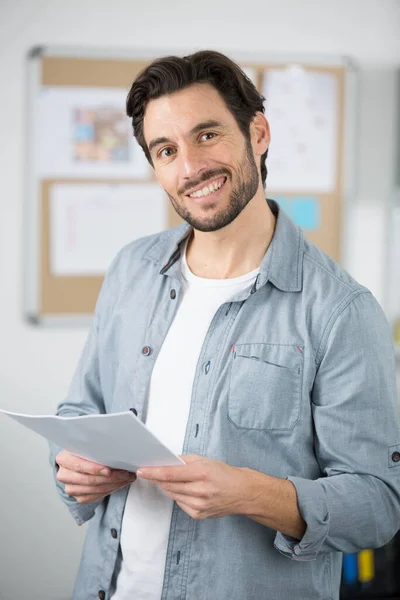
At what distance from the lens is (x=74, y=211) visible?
102 inches

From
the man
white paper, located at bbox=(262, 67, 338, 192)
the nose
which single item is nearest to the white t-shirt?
the man

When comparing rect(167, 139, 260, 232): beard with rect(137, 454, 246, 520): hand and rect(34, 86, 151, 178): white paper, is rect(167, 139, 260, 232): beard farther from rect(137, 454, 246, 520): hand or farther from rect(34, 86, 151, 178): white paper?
rect(34, 86, 151, 178): white paper

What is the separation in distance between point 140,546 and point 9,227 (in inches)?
62.6

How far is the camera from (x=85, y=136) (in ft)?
8.44

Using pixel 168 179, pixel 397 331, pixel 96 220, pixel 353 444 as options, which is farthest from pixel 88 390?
pixel 397 331

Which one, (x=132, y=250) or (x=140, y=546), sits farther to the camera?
(x=132, y=250)

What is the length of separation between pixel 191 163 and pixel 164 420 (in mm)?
484

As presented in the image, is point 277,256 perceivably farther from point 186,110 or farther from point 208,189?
point 186,110

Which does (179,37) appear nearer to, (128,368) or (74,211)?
(74,211)

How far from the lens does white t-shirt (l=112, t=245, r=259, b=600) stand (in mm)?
1246

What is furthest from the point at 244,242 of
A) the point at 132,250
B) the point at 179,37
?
the point at 179,37

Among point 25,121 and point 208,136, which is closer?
point 208,136

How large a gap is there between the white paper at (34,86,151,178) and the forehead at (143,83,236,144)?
128cm

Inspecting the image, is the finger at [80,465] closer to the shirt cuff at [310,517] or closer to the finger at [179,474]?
the finger at [179,474]
